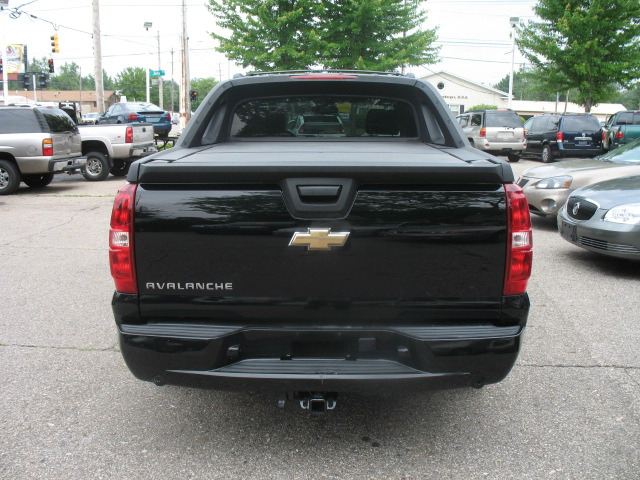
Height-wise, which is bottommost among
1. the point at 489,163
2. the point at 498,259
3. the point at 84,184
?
the point at 84,184

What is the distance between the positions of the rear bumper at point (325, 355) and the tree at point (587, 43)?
2599cm

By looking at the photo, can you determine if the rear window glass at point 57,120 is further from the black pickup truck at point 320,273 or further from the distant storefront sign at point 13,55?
the distant storefront sign at point 13,55

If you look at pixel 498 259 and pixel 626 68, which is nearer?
pixel 498 259

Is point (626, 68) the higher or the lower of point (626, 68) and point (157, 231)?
the higher

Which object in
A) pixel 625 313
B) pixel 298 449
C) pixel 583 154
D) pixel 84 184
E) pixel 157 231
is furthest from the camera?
pixel 583 154

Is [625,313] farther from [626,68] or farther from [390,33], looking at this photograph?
[626,68]

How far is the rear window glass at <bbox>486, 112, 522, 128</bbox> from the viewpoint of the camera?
21.0m

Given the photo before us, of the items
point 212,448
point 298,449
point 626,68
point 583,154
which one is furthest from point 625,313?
point 626,68

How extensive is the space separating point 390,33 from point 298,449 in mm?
24908

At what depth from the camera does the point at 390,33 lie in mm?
25641

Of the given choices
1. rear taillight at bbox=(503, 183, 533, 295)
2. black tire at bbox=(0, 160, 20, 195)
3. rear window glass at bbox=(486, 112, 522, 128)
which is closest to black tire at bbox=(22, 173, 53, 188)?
black tire at bbox=(0, 160, 20, 195)

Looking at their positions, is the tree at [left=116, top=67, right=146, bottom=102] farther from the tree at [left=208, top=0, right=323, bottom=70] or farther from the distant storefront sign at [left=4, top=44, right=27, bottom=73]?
the tree at [left=208, top=0, right=323, bottom=70]

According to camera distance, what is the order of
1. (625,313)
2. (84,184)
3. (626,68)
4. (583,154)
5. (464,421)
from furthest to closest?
(626,68) → (583,154) → (84,184) → (625,313) → (464,421)

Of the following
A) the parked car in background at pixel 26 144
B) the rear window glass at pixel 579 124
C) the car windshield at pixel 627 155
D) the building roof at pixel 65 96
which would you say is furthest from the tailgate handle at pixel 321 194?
the building roof at pixel 65 96
